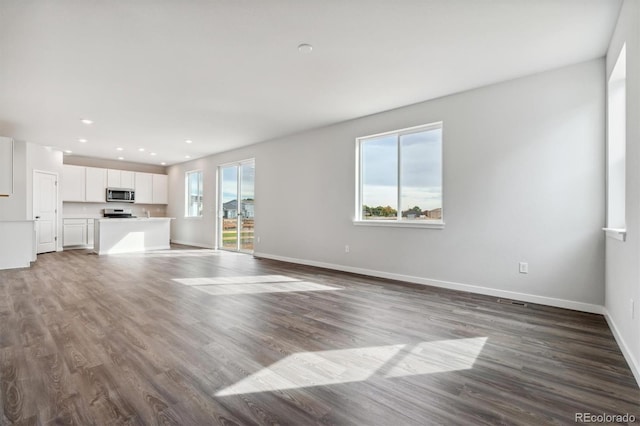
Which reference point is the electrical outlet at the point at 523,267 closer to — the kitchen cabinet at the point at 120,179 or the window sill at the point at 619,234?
the window sill at the point at 619,234

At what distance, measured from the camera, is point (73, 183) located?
8375mm

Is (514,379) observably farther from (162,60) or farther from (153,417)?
(162,60)

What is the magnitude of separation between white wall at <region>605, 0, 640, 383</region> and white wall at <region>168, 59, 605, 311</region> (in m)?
0.65

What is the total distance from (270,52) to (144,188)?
842 cm

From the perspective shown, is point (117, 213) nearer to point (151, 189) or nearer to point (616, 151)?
point (151, 189)

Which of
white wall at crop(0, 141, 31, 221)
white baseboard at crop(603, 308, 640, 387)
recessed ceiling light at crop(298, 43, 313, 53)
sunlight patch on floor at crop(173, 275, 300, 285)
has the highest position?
recessed ceiling light at crop(298, 43, 313, 53)

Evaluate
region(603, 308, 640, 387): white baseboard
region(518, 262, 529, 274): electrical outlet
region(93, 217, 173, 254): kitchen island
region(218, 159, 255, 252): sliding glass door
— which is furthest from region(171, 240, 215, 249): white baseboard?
region(603, 308, 640, 387): white baseboard

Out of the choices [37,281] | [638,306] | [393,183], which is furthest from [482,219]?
[37,281]

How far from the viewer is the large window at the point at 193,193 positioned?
362 inches

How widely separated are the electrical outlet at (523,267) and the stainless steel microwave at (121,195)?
9996 mm

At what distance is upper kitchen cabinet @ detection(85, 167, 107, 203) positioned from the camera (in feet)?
28.3

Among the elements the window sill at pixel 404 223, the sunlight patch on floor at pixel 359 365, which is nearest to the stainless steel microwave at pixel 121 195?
the window sill at pixel 404 223

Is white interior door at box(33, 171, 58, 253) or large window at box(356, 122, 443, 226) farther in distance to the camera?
white interior door at box(33, 171, 58, 253)

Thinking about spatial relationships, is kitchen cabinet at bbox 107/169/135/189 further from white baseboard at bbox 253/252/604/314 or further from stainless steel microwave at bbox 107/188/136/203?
white baseboard at bbox 253/252/604/314
